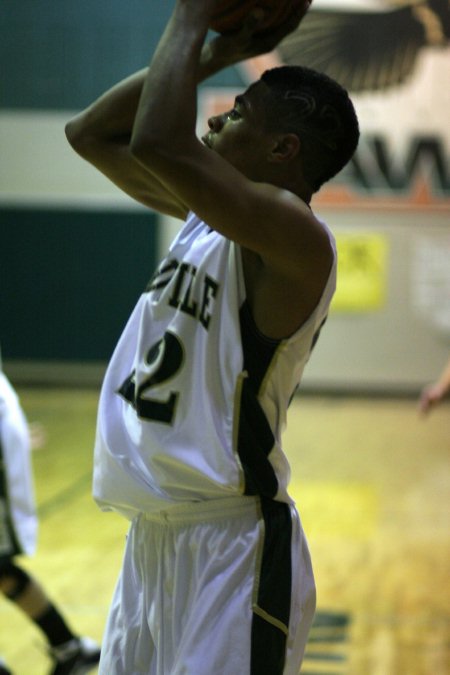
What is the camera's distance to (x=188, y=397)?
204 cm

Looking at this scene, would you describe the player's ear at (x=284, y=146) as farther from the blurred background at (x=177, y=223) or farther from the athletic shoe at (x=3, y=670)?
the blurred background at (x=177, y=223)

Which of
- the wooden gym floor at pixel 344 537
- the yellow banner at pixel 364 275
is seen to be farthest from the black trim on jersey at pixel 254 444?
the yellow banner at pixel 364 275

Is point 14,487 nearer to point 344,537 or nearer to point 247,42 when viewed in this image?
point 247,42

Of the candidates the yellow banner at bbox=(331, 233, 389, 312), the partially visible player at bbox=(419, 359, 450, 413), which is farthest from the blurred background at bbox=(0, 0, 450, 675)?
the partially visible player at bbox=(419, 359, 450, 413)

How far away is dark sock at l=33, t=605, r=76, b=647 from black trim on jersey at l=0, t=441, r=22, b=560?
0.80 ft

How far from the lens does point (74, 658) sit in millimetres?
3820

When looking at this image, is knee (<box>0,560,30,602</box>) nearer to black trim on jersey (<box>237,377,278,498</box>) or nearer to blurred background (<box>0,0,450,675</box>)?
black trim on jersey (<box>237,377,278,498</box>)

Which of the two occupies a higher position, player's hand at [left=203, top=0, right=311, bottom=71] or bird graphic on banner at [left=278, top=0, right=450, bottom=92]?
player's hand at [left=203, top=0, right=311, bottom=71]

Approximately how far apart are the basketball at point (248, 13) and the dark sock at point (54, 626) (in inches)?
96.6

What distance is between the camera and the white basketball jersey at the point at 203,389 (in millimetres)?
2023

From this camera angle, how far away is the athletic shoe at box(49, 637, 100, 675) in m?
3.81

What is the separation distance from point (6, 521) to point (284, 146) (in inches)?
88.4

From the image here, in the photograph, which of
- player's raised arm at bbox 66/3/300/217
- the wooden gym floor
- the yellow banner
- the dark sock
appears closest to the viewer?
player's raised arm at bbox 66/3/300/217

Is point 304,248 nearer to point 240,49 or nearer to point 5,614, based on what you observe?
point 240,49
